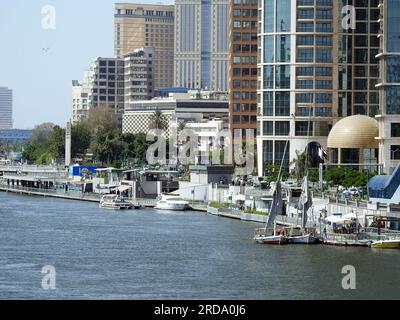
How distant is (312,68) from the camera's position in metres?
115

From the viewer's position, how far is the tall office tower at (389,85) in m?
91.4

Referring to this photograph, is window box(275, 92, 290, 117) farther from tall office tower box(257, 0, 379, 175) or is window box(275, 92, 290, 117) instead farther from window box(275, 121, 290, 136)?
window box(275, 121, 290, 136)

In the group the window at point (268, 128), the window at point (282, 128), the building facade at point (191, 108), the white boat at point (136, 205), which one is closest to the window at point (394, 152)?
the window at point (282, 128)

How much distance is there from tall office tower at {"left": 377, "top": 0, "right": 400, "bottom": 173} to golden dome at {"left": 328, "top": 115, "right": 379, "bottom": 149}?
7.48m

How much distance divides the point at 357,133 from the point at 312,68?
40.7ft

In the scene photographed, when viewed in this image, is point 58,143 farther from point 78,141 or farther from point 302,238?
point 302,238

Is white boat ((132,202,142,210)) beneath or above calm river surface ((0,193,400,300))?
above

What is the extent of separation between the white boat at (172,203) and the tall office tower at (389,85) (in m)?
15.6

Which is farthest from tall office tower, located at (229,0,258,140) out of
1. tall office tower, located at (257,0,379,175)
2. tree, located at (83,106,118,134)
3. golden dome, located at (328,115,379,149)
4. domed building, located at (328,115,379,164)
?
tree, located at (83,106,118,134)

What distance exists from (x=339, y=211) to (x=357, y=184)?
14384 mm

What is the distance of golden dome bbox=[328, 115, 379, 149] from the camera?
340 feet

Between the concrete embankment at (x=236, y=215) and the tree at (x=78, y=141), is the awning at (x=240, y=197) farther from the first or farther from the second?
the tree at (x=78, y=141)

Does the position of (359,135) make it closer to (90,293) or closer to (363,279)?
(363,279)

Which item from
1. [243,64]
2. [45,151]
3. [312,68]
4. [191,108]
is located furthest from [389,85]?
[191,108]
